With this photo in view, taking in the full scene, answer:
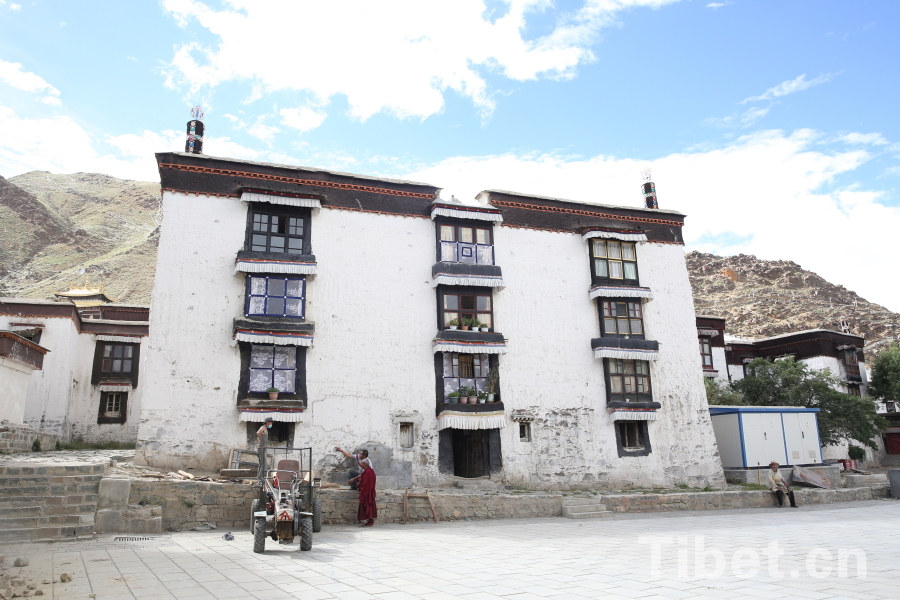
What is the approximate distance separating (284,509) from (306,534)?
56cm

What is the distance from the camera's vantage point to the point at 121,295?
6188 centimetres

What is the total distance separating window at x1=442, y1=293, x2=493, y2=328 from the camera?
20375 millimetres

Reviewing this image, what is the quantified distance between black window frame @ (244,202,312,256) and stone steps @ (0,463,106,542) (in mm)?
8356

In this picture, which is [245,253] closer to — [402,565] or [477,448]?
[477,448]

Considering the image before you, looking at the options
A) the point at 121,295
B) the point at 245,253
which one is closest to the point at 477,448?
the point at 245,253

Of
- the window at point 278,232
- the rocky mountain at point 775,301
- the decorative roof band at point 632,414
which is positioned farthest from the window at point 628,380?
the rocky mountain at point 775,301

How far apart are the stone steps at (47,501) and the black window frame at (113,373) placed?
1575 cm

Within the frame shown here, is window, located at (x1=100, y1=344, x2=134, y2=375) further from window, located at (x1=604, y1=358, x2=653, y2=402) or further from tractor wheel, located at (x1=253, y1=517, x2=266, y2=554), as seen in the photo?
window, located at (x1=604, y1=358, x2=653, y2=402)

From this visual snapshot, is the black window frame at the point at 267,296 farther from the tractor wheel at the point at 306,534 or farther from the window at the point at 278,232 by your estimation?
the tractor wheel at the point at 306,534

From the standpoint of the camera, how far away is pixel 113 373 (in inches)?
1048

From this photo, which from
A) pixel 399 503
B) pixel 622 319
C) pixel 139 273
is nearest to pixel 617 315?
pixel 622 319

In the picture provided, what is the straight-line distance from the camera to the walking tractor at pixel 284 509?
389 inches

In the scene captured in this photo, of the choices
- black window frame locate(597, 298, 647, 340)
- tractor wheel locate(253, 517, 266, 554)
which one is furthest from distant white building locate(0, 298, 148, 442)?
black window frame locate(597, 298, 647, 340)

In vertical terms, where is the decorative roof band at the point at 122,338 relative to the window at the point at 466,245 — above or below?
below
